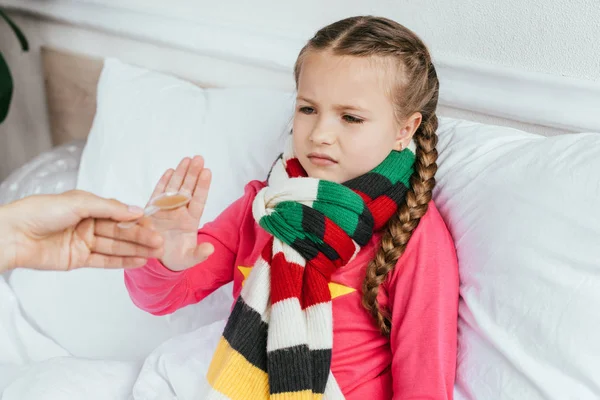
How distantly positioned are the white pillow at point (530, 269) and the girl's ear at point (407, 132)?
106mm

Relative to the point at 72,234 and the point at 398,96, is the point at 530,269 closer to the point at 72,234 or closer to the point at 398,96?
the point at 398,96

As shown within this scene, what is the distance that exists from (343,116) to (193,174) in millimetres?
247

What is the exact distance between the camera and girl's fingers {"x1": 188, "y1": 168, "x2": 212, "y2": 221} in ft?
2.56

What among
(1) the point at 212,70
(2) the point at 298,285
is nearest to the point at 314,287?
(2) the point at 298,285

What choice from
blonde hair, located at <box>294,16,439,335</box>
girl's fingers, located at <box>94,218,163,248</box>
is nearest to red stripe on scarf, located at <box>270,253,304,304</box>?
blonde hair, located at <box>294,16,439,335</box>

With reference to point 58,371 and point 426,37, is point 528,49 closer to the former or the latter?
point 426,37

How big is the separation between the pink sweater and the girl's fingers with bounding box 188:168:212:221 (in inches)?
4.9

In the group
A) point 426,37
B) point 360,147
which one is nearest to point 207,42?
point 426,37

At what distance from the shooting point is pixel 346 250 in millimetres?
855

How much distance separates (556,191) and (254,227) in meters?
0.49

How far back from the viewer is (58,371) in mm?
930

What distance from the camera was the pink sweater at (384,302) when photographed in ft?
2.66

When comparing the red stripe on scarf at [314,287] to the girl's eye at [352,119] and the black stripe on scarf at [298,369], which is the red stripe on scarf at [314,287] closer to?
the black stripe on scarf at [298,369]

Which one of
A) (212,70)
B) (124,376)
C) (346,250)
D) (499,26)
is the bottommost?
(124,376)
